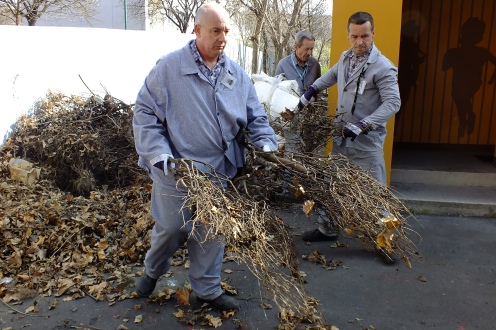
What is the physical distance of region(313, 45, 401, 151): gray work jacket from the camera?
4664 mm

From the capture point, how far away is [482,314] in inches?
152

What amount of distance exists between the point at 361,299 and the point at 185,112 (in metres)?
2.05

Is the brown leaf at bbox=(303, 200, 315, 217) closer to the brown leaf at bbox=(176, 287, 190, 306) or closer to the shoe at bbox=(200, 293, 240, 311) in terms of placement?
the shoe at bbox=(200, 293, 240, 311)

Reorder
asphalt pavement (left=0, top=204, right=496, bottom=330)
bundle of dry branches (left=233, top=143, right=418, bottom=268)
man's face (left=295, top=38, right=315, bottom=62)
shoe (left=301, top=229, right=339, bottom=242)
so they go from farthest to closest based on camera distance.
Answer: man's face (left=295, top=38, right=315, bottom=62) < shoe (left=301, top=229, right=339, bottom=242) < asphalt pavement (left=0, top=204, right=496, bottom=330) < bundle of dry branches (left=233, top=143, right=418, bottom=268)

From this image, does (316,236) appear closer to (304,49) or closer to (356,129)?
(356,129)

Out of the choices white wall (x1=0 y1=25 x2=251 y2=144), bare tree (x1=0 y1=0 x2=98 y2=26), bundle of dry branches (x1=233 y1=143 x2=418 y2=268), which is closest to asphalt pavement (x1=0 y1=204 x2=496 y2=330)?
bundle of dry branches (x1=233 y1=143 x2=418 y2=268)

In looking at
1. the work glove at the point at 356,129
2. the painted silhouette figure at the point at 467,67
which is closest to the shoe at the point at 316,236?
the work glove at the point at 356,129

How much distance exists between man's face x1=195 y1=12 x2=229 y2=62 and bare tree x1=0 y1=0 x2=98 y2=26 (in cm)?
1248

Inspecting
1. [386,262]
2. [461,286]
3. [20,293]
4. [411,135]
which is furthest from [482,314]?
[411,135]

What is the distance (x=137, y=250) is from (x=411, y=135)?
5.13 metres

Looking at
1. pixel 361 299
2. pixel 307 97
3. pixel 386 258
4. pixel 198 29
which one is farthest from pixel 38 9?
pixel 361 299

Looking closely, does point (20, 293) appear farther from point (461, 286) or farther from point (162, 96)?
point (461, 286)

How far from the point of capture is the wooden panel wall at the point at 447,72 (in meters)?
7.55

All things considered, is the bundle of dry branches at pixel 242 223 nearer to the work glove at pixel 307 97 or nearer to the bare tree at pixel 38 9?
the work glove at pixel 307 97
